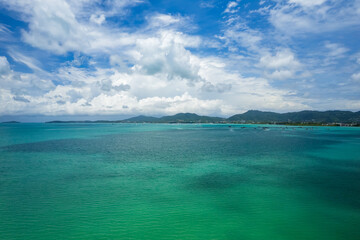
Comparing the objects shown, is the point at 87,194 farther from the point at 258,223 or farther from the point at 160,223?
the point at 258,223

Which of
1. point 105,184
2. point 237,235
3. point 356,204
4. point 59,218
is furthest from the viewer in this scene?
point 105,184

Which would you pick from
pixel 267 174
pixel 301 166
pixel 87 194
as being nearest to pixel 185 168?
pixel 267 174

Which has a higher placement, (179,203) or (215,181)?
(215,181)

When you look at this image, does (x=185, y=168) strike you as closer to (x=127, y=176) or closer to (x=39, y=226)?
(x=127, y=176)

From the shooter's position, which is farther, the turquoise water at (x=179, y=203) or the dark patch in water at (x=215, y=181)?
A: the dark patch in water at (x=215, y=181)

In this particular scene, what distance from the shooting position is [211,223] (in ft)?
45.0

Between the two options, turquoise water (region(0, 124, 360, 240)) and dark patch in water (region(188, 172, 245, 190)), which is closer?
turquoise water (region(0, 124, 360, 240))

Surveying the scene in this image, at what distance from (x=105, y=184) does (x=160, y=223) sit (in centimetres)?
1051

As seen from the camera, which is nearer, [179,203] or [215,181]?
[179,203]

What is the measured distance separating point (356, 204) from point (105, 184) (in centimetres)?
2369

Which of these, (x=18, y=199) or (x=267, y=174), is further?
(x=267, y=174)

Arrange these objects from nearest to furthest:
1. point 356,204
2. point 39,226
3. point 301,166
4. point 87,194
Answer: point 39,226 < point 356,204 < point 87,194 < point 301,166

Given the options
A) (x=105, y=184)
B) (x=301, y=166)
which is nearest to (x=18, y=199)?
(x=105, y=184)

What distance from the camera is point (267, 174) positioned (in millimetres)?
25844
